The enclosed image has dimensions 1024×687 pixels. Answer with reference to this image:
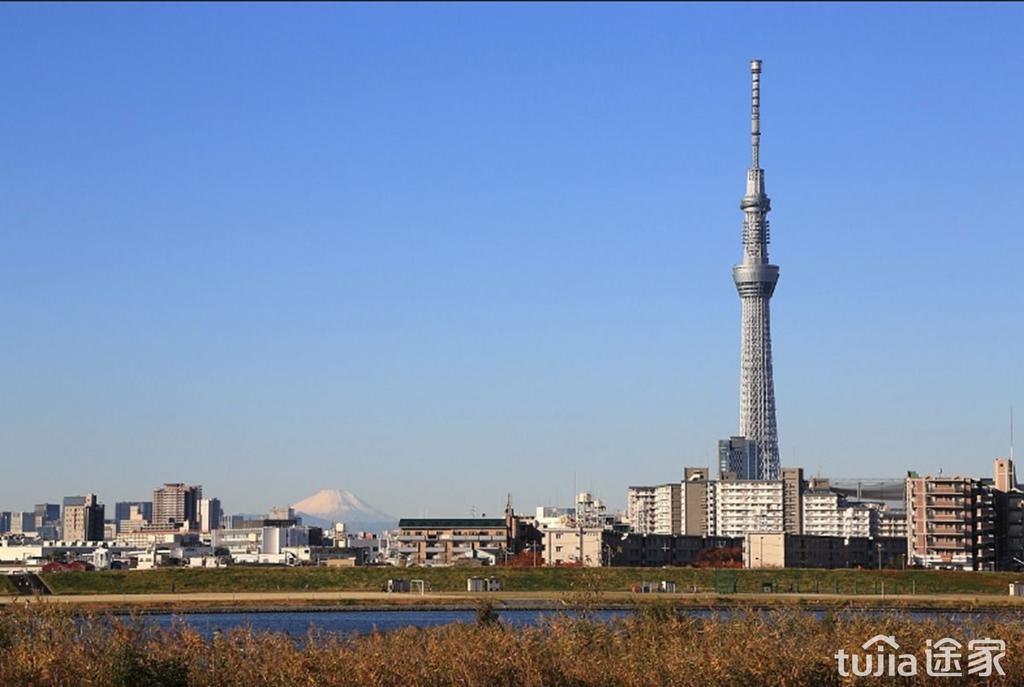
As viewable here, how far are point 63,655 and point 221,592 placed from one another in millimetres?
111310

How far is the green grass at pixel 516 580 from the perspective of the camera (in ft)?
538

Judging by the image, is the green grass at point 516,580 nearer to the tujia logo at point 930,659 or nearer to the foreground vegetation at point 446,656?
the foreground vegetation at point 446,656

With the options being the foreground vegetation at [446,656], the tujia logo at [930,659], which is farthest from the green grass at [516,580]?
the tujia logo at [930,659]

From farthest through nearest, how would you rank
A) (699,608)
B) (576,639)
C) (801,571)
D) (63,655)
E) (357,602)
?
(801,571) < (357,602) < (699,608) < (576,639) < (63,655)

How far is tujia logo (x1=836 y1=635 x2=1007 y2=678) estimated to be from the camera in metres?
54.6

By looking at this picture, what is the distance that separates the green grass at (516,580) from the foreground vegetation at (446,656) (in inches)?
4052

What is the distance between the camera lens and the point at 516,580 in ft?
553

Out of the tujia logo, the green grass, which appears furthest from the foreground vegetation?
the green grass

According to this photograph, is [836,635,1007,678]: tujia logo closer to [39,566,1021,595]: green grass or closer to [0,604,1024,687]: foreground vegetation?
[0,604,1024,687]: foreground vegetation

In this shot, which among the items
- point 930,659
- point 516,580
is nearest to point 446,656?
point 930,659

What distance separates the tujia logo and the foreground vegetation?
0.34 metres

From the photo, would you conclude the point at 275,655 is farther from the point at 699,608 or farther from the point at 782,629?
the point at 699,608

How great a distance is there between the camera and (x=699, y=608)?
130m

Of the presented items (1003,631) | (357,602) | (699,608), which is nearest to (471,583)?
(357,602)
